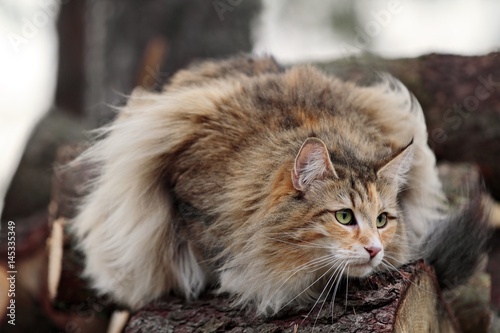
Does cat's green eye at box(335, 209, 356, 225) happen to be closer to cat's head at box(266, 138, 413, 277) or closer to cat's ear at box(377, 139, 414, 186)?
cat's head at box(266, 138, 413, 277)

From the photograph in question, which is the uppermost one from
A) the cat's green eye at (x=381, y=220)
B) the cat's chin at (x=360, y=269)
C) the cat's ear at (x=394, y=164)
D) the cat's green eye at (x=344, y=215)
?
the cat's ear at (x=394, y=164)

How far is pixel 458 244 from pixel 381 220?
0.98 m

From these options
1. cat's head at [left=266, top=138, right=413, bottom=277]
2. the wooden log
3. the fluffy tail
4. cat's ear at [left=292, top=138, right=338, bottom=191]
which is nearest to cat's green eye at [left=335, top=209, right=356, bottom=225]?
cat's head at [left=266, top=138, right=413, bottom=277]

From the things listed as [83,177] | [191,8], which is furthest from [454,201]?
[191,8]

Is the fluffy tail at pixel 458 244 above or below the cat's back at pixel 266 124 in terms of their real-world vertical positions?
below

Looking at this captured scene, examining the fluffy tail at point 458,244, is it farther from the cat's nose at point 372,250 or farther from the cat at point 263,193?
the cat's nose at point 372,250

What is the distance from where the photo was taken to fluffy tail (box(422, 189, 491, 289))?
366 cm

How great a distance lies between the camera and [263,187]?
306cm

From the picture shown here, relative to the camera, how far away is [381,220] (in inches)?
115

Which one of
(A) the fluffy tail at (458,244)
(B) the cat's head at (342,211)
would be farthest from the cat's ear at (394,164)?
(A) the fluffy tail at (458,244)

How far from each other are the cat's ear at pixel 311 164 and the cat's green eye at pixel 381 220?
0.29m

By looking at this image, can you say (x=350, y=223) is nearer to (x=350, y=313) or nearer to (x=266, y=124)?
(x=350, y=313)

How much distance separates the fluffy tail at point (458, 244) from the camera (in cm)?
366

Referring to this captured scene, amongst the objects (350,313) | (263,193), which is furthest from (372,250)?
(263,193)
